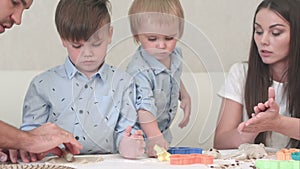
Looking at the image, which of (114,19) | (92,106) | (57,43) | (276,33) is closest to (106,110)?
(92,106)

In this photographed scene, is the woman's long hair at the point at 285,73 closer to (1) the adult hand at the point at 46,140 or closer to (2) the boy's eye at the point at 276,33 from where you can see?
(2) the boy's eye at the point at 276,33

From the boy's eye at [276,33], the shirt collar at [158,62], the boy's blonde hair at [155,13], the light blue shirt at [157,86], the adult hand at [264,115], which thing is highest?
the boy's blonde hair at [155,13]

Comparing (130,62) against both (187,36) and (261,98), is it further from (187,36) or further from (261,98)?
(261,98)

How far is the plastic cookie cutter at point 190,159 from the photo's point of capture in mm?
1110

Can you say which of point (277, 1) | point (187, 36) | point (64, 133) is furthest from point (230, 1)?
point (64, 133)

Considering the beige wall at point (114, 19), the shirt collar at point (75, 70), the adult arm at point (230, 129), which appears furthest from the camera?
the beige wall at point (114, 19)

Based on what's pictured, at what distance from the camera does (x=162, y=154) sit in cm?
115

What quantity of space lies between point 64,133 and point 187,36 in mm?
299

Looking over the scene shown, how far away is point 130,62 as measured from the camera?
3.95 ft

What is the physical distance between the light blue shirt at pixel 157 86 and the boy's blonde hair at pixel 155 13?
0.21 ft

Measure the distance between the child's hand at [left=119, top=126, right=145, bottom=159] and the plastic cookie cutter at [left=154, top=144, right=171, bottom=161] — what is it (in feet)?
0.09

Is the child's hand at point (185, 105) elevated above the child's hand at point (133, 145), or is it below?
above

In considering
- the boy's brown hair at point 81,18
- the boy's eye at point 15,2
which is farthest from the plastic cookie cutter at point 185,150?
the boy's eye at point 15,2

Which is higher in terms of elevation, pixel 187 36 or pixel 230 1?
pixel 230 1
